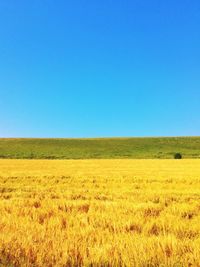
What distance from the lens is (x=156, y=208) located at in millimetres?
9375

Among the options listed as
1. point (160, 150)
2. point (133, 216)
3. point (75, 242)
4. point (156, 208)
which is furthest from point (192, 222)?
point (160, 150)

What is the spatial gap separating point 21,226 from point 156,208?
3.76 meters

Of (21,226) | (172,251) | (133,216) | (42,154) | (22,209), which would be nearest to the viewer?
(172,251)

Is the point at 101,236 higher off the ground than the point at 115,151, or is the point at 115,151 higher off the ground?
the point at 101,236

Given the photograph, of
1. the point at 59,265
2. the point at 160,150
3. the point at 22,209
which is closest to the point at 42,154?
the point at 160,150

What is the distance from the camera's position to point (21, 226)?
6.80 meters

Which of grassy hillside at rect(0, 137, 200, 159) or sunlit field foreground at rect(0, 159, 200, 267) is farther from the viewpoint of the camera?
grassy hillside at rect(0, 137, 200, 159)

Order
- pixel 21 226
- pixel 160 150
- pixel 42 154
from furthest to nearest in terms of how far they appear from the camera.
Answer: pixel 160 150 < pixel 42 154 < pixel 21 226

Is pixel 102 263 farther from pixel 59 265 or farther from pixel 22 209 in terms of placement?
→ pixel 22 209

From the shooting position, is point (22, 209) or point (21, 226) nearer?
point (21, 226)

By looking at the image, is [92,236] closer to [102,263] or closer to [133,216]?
[102,263]

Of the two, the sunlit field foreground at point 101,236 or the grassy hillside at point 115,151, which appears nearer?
the sunlit field foreground at point 101,236

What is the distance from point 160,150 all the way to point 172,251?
A: 77938mm

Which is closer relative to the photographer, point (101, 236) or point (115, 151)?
point (101, 236)
